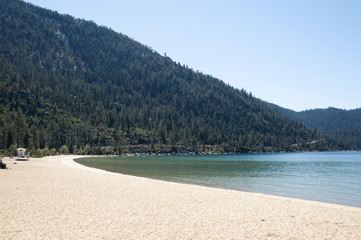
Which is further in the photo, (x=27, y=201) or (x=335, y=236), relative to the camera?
(x=27, y=201)

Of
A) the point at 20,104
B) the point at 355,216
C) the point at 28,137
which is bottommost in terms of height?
the point at 355,216

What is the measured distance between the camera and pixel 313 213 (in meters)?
19.7

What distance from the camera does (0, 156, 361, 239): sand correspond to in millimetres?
13797

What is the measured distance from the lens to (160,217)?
56.6 ft

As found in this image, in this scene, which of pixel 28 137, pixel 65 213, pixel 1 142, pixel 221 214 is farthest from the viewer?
pixel 28 137

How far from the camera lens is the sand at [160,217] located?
13.8 meters

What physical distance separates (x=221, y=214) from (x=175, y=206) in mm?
3889

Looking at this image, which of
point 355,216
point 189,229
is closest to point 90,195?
point 189,229

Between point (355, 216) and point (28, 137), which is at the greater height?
point (28, 137)

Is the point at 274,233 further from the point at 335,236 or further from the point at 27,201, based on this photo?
the point at 27,201

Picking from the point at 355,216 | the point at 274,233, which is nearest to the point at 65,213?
the point at 274,233

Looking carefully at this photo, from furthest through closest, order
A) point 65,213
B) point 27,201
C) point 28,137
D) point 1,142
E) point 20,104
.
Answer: point 20,104 < point 28,137 < point 1,142 < point 27,201 < point 65,213

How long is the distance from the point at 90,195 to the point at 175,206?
8.38 m

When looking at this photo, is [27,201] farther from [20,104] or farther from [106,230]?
[20,104]
